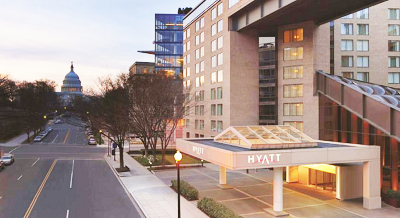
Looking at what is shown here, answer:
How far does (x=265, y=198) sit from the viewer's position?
26328mm

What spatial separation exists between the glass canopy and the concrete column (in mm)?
4191

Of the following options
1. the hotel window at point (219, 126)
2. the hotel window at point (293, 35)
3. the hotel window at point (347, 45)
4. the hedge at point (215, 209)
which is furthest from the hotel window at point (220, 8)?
the hedge at point (215, 209)

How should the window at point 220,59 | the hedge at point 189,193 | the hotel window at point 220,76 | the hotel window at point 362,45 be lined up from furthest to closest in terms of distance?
1. the hotel window at point 362,45
2. the hotel window at point 220,76
3. the window at point 220,59
4. the hedge at point 189,193

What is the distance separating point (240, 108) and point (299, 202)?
20.5m

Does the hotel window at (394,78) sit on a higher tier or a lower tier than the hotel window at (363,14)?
lower

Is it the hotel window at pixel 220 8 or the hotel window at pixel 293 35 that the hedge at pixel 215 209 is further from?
the hotel window at pixel 220 8

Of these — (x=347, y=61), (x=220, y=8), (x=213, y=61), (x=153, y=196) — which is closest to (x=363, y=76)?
(x=347, y=61)

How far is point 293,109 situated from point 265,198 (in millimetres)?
16995

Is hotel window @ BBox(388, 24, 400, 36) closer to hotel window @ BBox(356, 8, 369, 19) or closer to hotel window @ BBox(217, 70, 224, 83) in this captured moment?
hotel window @ BBox(356, 8, 369, 19)

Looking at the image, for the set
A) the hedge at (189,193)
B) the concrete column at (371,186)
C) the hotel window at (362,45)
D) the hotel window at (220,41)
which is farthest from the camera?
the hotel window at (362,45)

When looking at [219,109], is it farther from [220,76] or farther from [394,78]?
[394,78]

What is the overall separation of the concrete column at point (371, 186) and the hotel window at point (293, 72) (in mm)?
17397

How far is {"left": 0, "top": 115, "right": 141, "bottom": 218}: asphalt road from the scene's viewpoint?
22.3m

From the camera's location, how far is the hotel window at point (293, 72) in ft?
129
